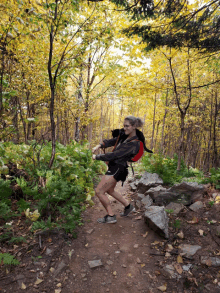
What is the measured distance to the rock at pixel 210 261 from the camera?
2.48 meters

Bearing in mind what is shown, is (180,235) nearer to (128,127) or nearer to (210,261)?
(210,261)

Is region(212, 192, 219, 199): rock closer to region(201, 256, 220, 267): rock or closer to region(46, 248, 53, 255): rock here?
region(201, 256, 220, 267): rock

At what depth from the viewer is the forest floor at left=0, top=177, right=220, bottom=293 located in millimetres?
2271

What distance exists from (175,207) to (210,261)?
1.25 m

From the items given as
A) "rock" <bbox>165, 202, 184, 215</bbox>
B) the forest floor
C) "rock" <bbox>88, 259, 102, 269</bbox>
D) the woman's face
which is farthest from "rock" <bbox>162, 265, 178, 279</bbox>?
the woman's face

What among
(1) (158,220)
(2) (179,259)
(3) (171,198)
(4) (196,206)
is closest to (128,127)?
(1) (158,220)

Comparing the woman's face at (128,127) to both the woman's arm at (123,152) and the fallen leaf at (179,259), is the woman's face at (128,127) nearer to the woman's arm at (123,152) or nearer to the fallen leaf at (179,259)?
the woman's arm at (123,152)

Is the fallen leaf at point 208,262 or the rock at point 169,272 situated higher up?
the fallen leaf at point 208,262

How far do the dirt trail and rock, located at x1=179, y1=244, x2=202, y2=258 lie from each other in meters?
0.45

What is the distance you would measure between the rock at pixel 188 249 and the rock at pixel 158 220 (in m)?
0.31

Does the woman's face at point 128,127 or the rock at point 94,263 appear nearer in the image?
the rock at point 94,263

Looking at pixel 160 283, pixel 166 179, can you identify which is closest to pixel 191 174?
pixel 166 179

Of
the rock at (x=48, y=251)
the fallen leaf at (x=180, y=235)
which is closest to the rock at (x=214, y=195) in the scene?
the fallen leaf at (x=180, y=235)

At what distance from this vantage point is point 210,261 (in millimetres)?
2520
